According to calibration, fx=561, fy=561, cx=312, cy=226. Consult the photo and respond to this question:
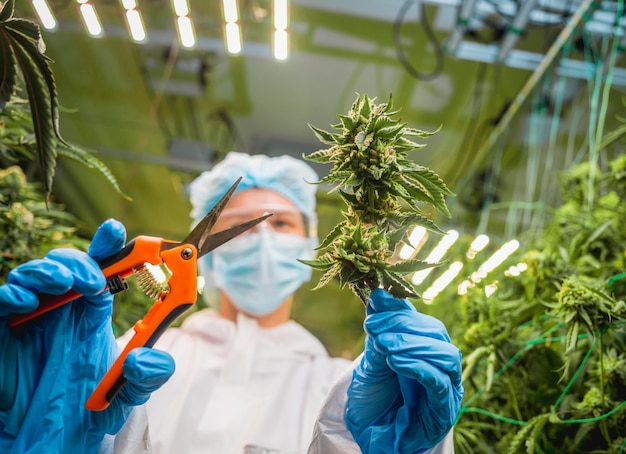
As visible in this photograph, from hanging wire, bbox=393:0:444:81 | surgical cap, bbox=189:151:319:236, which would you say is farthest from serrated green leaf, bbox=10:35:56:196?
hanging wire, bbox=393:0:444:81

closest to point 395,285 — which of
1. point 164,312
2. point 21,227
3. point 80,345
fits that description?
point 164,312

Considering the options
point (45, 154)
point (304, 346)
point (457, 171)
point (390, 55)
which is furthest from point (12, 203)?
point (457, 171)

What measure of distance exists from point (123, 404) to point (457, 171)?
2.89 meters

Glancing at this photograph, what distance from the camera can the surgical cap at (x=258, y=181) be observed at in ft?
6.32

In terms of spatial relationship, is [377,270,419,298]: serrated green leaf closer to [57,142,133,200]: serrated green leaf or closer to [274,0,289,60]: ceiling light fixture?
[57,142,133,200]: serrated green leaf

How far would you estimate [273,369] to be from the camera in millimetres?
1630

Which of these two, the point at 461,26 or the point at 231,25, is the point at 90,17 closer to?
the point at 231,25

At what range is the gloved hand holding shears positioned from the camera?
920 millimetres

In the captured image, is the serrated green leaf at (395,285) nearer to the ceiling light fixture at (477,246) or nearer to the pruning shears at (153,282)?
the pruning shears at (153,282)

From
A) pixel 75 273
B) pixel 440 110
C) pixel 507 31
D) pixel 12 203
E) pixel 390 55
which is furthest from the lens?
pixel 440 110

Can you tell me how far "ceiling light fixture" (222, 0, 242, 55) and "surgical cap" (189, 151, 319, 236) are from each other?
0.38 m

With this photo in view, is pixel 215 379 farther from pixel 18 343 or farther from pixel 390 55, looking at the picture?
pixel 390 55

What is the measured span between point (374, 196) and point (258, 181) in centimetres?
103

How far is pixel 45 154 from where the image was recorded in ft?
3.31
